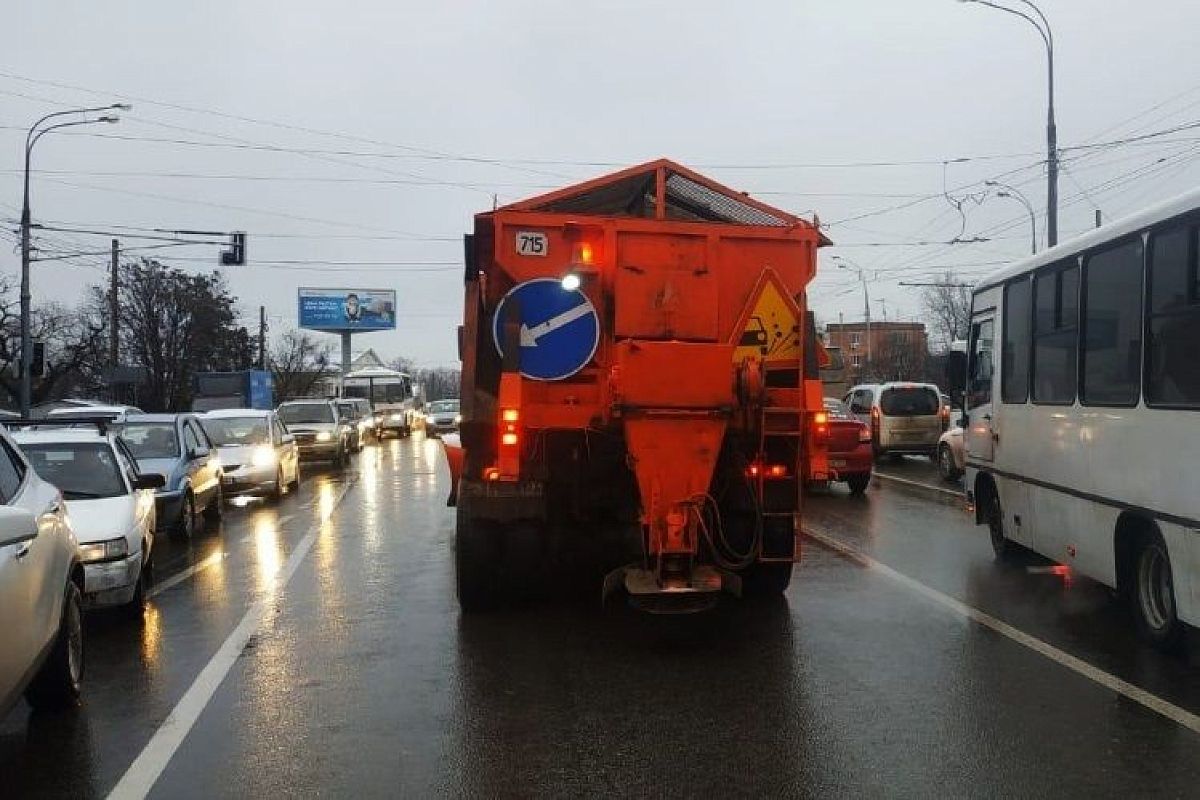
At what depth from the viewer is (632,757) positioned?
4.90 meters

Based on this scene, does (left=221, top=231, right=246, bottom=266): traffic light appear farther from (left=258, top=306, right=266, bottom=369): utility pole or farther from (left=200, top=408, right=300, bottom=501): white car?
(left=258, top=306, right=266, bottom=369): utility pole

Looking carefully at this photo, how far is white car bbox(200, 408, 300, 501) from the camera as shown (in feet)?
59.1

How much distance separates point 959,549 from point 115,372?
3152cm

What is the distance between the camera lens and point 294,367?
7781 centimetres

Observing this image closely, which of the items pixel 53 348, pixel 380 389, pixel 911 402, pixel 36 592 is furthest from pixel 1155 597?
pixel 53 348

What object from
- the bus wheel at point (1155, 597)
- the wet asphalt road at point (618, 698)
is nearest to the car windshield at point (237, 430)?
the wet asphalt road at point (618, 698)

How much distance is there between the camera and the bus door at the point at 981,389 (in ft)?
32.9

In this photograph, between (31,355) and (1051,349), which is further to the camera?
(31,355)

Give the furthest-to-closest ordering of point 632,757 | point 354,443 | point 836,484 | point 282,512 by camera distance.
Result: point 354,443, point 836,484, point 282,512, point 632,757

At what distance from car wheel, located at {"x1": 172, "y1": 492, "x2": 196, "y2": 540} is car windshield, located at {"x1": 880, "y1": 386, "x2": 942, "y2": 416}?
15.1 m

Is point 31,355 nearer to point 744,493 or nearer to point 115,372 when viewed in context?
point 115,372

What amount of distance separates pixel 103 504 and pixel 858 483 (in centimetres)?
1222

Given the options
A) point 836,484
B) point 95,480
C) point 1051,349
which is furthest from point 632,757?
point 836,484

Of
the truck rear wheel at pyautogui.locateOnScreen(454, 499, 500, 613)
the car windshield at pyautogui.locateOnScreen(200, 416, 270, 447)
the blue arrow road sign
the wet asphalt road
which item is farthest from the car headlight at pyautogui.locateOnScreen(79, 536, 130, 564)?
the car windshield at pyautogui.locateOnScreen(200, 416, 270, 447)
